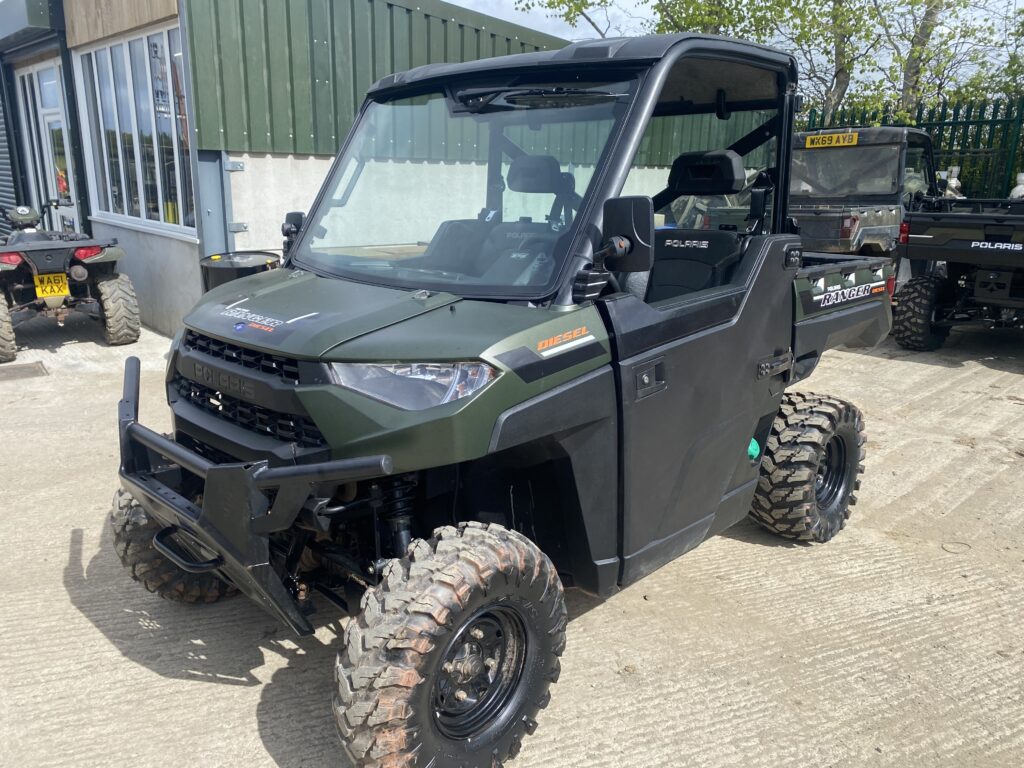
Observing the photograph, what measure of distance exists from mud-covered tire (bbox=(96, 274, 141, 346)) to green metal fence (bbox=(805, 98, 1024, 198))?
11.8 metres

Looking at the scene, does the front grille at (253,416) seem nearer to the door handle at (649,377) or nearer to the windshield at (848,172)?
the door handle at (649,377)

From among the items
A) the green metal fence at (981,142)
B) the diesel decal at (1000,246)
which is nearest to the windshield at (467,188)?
the diesel decal at (1000,246)

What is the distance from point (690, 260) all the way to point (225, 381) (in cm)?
220

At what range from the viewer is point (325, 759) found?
2.79 m

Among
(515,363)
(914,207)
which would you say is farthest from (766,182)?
(914,207)

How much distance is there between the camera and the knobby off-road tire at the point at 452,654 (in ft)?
7.75

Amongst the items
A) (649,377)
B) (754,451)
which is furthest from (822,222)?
(649,377)

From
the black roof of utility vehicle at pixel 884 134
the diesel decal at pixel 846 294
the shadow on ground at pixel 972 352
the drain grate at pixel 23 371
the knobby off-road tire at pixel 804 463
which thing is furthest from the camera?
the black roof of utility vehicle at pixel 884 134

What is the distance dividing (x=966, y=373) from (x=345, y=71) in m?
7.19

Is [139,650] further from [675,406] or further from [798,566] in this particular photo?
[798,566]

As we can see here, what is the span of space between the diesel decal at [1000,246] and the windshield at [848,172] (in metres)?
1.59

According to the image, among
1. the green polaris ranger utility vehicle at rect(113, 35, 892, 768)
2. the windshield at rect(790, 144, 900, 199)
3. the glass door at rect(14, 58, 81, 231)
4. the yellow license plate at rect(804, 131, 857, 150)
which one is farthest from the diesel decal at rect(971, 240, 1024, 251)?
the glass door at rect(14, 58, 81, 231)

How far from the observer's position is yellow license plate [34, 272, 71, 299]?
855cm

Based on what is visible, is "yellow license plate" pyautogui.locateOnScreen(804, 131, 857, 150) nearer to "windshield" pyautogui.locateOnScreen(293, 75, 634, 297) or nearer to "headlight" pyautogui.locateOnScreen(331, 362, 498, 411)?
"windshield" pyautogui.locateOnScreen(293, 75, 634, 297)
